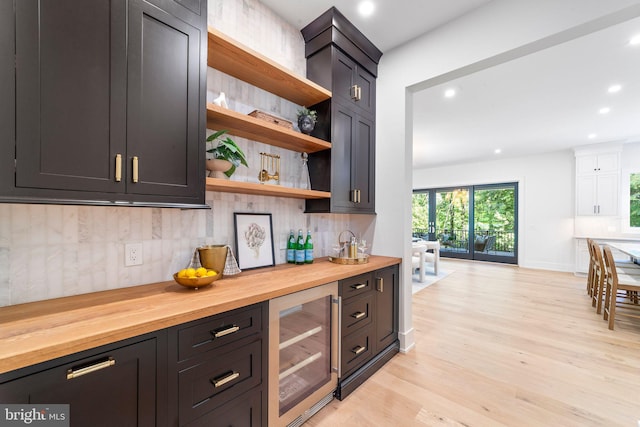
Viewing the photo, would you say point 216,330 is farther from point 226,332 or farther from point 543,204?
point 543,204

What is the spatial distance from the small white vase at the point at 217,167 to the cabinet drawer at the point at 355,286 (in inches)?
42.3

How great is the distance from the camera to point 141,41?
3.94 feet

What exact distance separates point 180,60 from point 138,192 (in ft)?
2.33

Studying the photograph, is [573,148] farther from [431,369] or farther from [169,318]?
[169,318]

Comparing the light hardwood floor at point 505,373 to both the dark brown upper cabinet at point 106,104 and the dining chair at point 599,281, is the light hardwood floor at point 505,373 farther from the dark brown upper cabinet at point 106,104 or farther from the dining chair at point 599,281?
the dark brown upper cabinet at point 106,104

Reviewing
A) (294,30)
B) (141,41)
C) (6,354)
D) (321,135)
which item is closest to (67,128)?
(141,41)

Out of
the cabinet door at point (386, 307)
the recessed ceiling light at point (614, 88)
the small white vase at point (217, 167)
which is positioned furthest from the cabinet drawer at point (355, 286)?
the recessed ceiling light at point (614, 88)

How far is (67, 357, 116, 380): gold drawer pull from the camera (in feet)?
2.71

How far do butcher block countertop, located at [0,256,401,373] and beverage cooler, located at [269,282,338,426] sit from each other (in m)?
0.14

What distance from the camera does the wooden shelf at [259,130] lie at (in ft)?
5.11

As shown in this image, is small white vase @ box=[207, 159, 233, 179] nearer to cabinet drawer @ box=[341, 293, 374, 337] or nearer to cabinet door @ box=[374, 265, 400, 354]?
cabinet drawer @ box=[341, 293, 374, 337]

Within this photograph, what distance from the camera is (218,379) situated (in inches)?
46.3

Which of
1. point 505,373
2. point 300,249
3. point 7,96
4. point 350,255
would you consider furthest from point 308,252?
point 505,373

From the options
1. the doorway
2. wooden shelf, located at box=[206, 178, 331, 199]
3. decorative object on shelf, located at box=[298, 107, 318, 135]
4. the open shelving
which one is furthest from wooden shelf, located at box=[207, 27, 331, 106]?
the doorway
